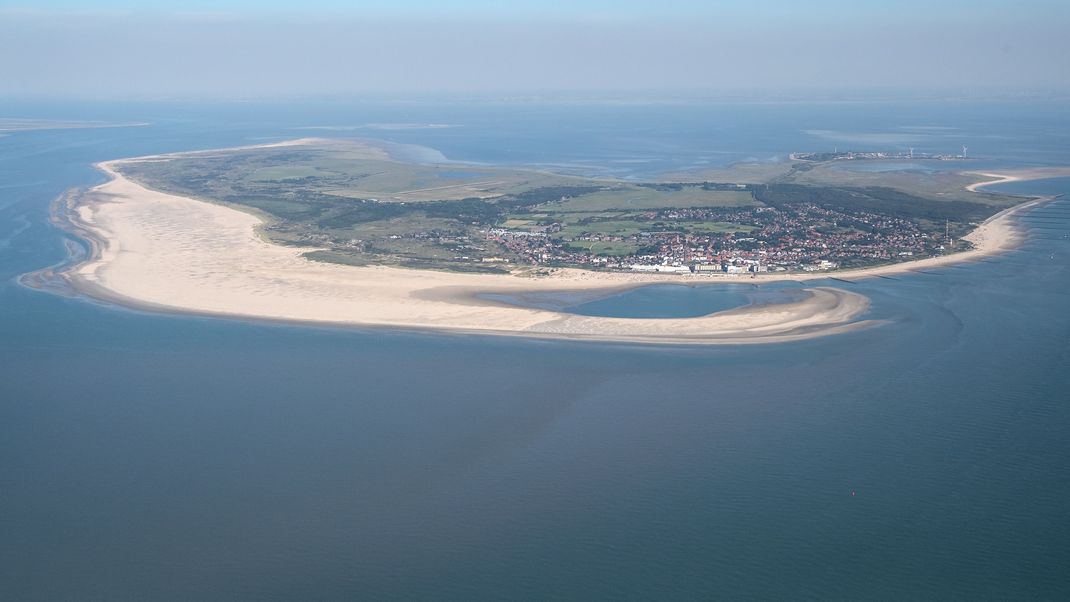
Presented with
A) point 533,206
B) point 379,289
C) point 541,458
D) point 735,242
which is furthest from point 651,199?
point 541,458

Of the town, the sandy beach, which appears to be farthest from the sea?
the town

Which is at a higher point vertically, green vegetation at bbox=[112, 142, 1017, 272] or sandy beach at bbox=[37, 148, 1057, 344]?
green vegetation at bbox=[112, 142, 1017, 272]

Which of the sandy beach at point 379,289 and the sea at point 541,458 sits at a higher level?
the sandy beach at point 379,289

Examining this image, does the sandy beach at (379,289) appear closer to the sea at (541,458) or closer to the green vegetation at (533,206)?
the sea at (541,458)

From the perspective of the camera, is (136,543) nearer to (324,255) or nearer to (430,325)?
(430,325)

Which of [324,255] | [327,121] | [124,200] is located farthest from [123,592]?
[327,121]

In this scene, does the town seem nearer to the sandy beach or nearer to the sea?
the sandy beach

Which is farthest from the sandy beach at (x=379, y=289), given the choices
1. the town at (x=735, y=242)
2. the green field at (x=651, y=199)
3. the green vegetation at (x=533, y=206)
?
the green field at (x=651, y=199)
